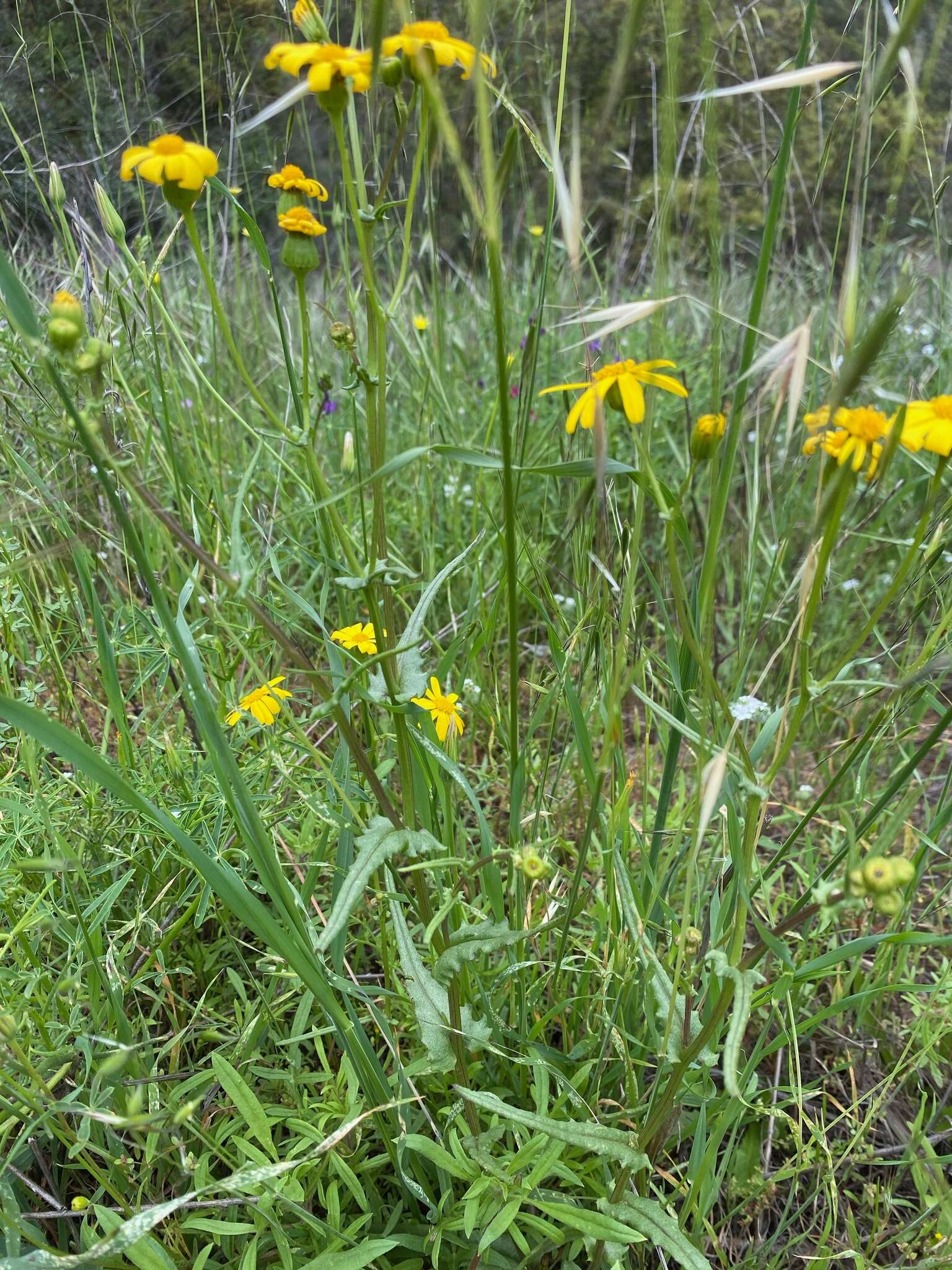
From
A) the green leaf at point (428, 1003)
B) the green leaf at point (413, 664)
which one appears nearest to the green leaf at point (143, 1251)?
the green leaf at point (428, 1003)

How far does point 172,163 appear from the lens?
650 millimetres

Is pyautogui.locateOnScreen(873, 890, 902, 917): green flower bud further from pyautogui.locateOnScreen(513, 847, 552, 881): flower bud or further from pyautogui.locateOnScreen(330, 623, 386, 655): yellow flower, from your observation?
pyautogui.locateOnScreen(330, 623, 386, 655): yellow flower

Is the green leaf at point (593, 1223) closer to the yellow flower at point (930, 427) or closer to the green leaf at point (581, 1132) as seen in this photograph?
the green leaf at point (581, 1132)

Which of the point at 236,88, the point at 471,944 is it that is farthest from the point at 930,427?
the point at 236,88

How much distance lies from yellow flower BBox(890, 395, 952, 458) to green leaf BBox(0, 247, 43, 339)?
23.4 inches

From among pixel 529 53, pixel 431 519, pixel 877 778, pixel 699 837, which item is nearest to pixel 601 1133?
pixel 699 837

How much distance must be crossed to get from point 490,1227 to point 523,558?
0.87 metres

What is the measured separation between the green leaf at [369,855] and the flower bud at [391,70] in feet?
1.96

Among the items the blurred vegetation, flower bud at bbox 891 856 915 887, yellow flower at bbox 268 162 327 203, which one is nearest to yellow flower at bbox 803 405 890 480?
the blurred vegetation

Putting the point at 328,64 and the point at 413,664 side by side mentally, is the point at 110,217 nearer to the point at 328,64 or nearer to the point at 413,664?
the point at 328,64

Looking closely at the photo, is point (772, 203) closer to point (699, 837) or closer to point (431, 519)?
point (699, 837)

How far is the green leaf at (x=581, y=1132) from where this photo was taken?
0.70 m

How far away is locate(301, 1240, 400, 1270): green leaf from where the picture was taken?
706 mm

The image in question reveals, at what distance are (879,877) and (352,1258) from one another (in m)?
0.54
